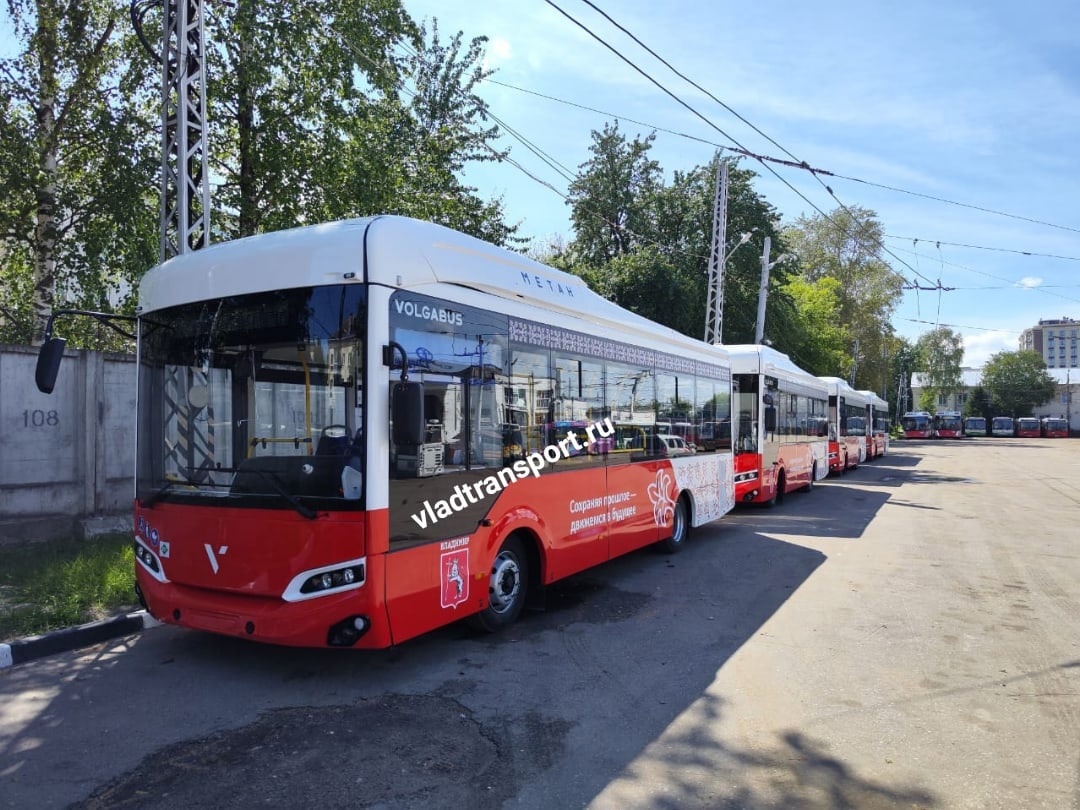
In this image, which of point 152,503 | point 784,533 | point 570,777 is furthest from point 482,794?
point 784,533

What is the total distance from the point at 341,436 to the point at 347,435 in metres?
0.05

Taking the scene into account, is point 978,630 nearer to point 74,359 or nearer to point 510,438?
point 510,438

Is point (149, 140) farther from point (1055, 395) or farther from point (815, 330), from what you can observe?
point (1055, 395)

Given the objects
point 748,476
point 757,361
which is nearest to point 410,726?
point 748,476

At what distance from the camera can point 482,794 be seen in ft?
11.8

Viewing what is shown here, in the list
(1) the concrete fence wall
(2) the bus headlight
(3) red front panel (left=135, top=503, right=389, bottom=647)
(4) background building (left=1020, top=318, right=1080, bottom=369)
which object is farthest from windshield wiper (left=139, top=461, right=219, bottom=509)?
(4) background building (left=1020, top=318, right=1080, bottom=369)

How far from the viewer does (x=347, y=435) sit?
465 cm

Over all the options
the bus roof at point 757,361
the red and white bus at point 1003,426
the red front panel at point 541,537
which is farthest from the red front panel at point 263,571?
the red and white bus at point 1003,426

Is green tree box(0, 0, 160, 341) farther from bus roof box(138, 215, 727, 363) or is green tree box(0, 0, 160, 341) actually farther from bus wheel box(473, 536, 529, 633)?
bus wheel box(473, 536, 529, 633)

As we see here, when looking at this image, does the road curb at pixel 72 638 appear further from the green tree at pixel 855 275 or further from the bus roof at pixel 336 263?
the green tree at pixel 855 275

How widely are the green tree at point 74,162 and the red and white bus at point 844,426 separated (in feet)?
61.5

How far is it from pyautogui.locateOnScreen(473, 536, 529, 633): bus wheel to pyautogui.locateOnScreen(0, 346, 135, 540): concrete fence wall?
6079 mm

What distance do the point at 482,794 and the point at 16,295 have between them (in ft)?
43.7

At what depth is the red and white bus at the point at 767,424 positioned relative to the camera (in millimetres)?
14234
